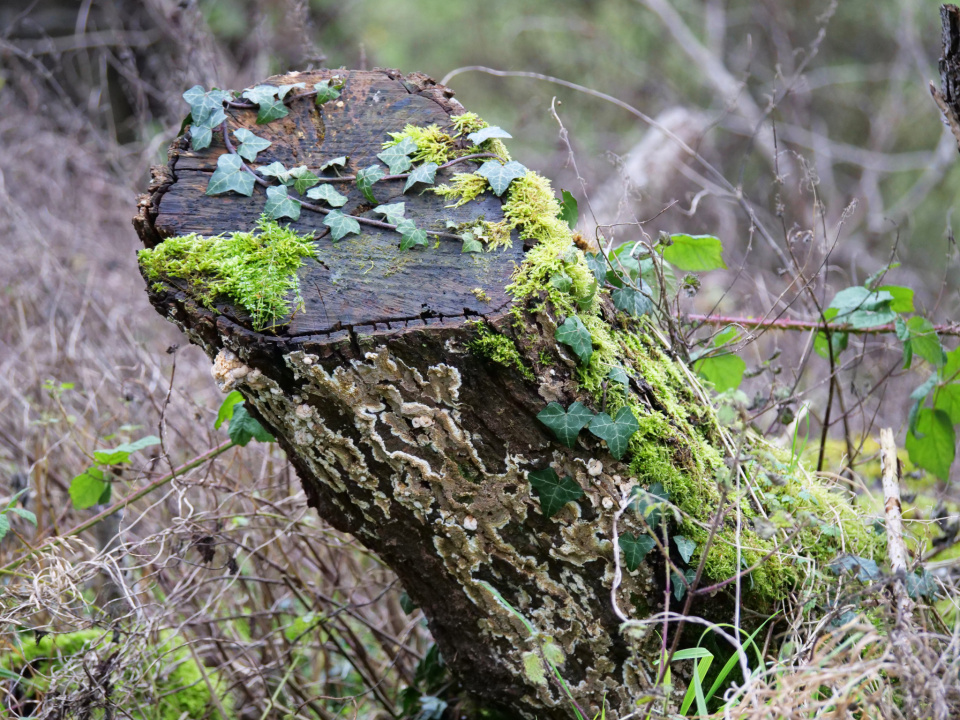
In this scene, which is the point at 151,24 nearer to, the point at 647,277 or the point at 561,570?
the point at 647,277

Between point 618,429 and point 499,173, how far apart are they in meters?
0.68

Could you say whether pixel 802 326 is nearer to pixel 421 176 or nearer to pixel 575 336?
pixel 575 336

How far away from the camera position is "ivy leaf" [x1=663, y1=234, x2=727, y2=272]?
2.11m

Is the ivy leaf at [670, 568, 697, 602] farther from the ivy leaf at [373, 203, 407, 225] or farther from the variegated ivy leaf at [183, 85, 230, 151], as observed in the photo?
the variegated ivy leaf at [183, 85, 230, 151]

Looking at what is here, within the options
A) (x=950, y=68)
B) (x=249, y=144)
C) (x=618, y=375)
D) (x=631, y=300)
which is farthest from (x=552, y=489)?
(x=950, y=68)

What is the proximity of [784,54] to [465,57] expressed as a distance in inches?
174

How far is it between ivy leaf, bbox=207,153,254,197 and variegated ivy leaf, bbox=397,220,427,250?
398 mm

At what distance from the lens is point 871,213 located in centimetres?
752

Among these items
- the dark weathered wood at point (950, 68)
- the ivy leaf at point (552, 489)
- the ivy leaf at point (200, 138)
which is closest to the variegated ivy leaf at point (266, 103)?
the ivy leaf at point (200, 138)

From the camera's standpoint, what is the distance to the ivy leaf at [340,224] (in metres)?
1.63

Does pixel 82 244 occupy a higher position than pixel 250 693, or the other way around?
pixel 82 244

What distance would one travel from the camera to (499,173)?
A: 1671 millimetres

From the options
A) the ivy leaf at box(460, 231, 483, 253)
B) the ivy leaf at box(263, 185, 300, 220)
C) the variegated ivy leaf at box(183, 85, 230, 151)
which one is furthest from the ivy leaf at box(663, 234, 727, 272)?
the variegated ivy leaf at box(183, 85, 230, 151)

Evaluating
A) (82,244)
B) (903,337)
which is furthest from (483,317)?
(82,244)
